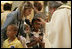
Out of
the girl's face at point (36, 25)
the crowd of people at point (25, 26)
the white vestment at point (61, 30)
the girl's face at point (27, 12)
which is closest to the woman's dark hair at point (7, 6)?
the crowd of people at point (25, 26)

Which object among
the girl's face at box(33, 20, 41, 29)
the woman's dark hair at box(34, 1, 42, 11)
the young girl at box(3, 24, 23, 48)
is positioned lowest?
the young girl at box(3, 24, 23, 48)

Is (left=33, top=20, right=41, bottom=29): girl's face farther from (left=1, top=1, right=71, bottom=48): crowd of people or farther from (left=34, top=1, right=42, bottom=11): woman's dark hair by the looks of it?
(left=34, top=1, right=42, bottom=11): woman's dark hair

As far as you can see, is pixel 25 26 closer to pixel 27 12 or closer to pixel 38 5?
pixel 27 12

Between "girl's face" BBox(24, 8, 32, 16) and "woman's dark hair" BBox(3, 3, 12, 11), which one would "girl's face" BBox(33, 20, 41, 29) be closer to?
"girl's face" BBox(24, 8, 32, 16)

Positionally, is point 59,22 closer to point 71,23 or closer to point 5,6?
point 71,23

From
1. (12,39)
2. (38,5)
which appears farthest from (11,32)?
(38,5)

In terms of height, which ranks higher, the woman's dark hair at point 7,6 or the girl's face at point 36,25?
the woman's dark hair at point 7,6

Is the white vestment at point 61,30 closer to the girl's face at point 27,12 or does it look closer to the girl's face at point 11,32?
the girl's face at point 27,12

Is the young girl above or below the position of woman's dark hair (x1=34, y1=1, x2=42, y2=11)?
below

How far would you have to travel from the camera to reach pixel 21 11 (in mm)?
1812

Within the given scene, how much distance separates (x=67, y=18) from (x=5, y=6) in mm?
655

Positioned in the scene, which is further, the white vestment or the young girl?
the young girl

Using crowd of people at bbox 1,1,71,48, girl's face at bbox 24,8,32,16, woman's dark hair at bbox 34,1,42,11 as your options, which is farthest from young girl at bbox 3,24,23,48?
woman's dark hair at bbox 34,1,42,11

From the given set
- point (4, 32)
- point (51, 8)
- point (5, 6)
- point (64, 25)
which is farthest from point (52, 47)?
point (5, 6)
